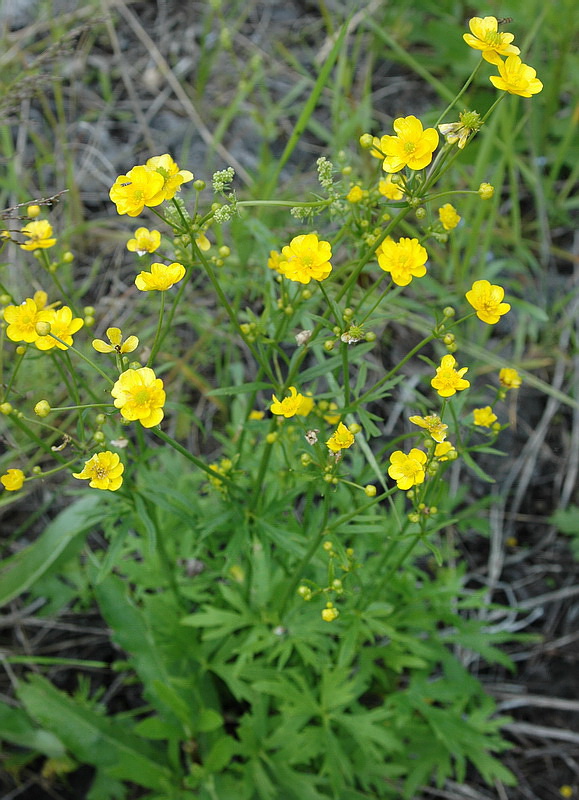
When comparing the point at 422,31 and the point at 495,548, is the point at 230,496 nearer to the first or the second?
the point at 495,548

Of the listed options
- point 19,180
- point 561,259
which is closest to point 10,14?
point 19,180

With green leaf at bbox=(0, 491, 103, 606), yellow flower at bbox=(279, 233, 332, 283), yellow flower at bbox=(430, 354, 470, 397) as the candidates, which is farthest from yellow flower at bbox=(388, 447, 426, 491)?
green leaf at bbox=(0, 491, 103, 606)

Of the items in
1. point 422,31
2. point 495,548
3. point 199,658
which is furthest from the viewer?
point 422,31

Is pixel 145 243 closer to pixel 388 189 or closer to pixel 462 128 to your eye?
pixel 388 189

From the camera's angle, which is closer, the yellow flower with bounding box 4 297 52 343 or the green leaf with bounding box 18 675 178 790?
the yellow flower with bounding box 4 297 52 343

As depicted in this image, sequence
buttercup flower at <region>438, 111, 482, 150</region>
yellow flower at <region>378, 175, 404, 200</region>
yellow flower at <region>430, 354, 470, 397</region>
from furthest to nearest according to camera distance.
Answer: yellow flower at <region>378, 175, 404, 200</region> → yellow flower at <region>430, 354, 470, 397</region> → buttercup flower at <region>438, 111, 482, 150</region>

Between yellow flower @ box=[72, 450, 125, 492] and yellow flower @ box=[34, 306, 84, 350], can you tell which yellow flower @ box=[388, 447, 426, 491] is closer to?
yellow flower @ box=[72, 450, 125, 492]
